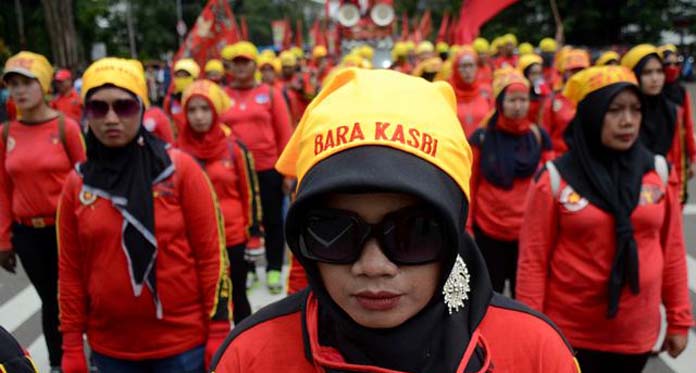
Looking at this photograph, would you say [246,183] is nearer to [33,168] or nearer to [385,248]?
[33,168]

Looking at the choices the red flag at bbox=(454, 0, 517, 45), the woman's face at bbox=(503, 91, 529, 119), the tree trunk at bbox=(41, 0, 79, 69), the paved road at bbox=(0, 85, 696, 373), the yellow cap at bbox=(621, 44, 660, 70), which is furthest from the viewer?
the tree trunk at bbox=(41, 0, 79, 69)

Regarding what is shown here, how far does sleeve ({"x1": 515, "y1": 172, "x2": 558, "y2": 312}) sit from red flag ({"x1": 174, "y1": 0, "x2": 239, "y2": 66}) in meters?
8.74

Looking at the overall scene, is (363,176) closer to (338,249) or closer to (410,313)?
(338,249)

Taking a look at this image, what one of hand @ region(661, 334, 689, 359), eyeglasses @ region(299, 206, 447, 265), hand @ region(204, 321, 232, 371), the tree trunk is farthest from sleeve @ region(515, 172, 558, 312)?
the tree trunk

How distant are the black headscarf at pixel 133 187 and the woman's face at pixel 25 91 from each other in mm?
1636

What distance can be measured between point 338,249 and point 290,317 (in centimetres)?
28

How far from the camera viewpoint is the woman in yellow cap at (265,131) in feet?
22.0

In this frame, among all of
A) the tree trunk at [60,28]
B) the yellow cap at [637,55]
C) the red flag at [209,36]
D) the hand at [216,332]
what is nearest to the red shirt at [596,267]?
the hand at [216,332]

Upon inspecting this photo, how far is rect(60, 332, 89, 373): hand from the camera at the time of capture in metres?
3.02

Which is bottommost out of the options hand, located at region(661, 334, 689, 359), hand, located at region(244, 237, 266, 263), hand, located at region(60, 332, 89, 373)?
hand, located at region(244, 237, 266, 263)

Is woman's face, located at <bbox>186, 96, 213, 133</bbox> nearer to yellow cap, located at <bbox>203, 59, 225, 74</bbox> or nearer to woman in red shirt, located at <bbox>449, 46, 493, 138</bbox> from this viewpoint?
woman in red shirt, located at <bbox>449, 46, 493, 138</bbox>

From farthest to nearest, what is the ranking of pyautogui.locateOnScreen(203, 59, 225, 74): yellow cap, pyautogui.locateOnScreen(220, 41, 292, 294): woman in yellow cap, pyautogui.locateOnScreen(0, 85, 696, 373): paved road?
pyautogui.locateOnScreen(203, 59, 225, 74): yellow cap < pyautogui.locateOnScreen(220, 41, 292, 294): woman in yellow cap < pyautogui.locateOnScreen(0, 85, 696, 373): paved road

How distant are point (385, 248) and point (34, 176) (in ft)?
11.9

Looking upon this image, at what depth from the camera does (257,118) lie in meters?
6.74
